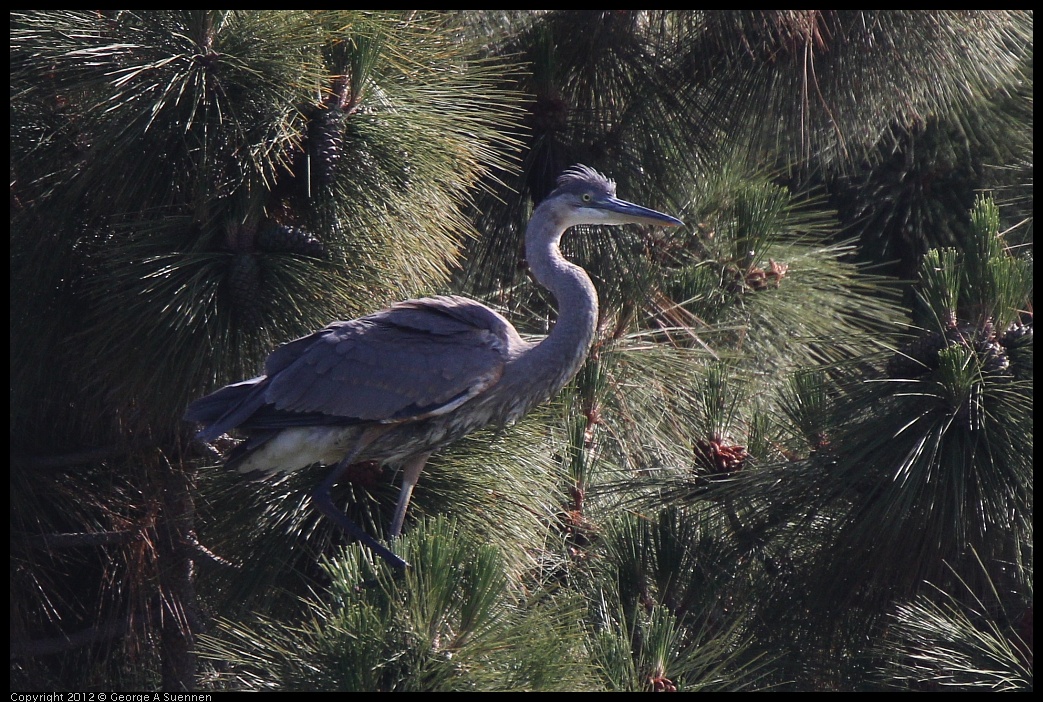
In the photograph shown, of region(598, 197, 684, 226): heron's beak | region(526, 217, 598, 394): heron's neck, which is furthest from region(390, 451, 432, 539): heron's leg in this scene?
region(598, 197, 684, 226): heron's beak

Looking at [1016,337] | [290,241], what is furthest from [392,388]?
[1016,337]

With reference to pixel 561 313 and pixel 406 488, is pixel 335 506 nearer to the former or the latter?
pixel 406 488

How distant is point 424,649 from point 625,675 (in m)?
0.44

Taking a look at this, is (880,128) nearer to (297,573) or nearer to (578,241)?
(578,241)

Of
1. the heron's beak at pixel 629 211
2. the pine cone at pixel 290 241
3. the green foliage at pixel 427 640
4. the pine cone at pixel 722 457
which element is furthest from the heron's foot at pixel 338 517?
the heron's beak at pixel 629 211

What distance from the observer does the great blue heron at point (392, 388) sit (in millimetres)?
3297

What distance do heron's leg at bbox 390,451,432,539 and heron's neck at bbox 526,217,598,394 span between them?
470 mm

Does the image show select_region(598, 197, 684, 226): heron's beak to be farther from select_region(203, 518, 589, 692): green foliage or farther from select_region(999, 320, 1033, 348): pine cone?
select_region(203, 518, 589, 692): green foliage

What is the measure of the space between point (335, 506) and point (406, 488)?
23 centimetres

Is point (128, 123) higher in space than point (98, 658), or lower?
higher

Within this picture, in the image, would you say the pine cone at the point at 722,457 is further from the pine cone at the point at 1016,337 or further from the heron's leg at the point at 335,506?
the heron's leg at the point at 335,506

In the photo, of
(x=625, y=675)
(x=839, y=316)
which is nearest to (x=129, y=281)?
(x=625, y=675)

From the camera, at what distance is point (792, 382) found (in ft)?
10.2

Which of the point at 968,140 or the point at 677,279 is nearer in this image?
the point at 677,279
